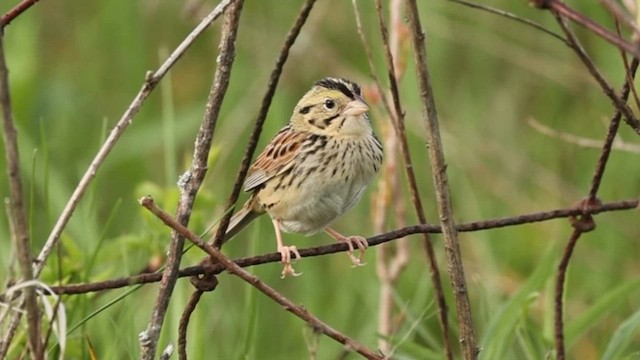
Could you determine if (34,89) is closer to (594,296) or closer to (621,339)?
(594,296)

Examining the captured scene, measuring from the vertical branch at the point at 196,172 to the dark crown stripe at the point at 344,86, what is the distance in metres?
1.04

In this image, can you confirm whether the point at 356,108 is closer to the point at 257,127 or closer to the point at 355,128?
the point at 355,128

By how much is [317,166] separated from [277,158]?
0.11 metres

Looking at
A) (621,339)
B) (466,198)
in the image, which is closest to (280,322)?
(466,198)

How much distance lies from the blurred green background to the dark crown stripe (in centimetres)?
33

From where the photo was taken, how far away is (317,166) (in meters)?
3.59

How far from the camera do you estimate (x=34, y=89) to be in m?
5.14

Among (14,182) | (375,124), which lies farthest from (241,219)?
(375,124)

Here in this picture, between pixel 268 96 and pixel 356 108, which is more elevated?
pixel 356 108

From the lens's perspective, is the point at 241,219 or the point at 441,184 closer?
the point at 441,184

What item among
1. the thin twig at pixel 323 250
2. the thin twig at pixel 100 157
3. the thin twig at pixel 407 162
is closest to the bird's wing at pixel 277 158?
the thin twig at pixel 407 162

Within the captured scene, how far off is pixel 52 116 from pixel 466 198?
5.28ft

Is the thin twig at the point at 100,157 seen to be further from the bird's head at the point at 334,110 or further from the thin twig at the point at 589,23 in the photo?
the bird's head at the point at 334,110

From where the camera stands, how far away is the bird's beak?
362cm
